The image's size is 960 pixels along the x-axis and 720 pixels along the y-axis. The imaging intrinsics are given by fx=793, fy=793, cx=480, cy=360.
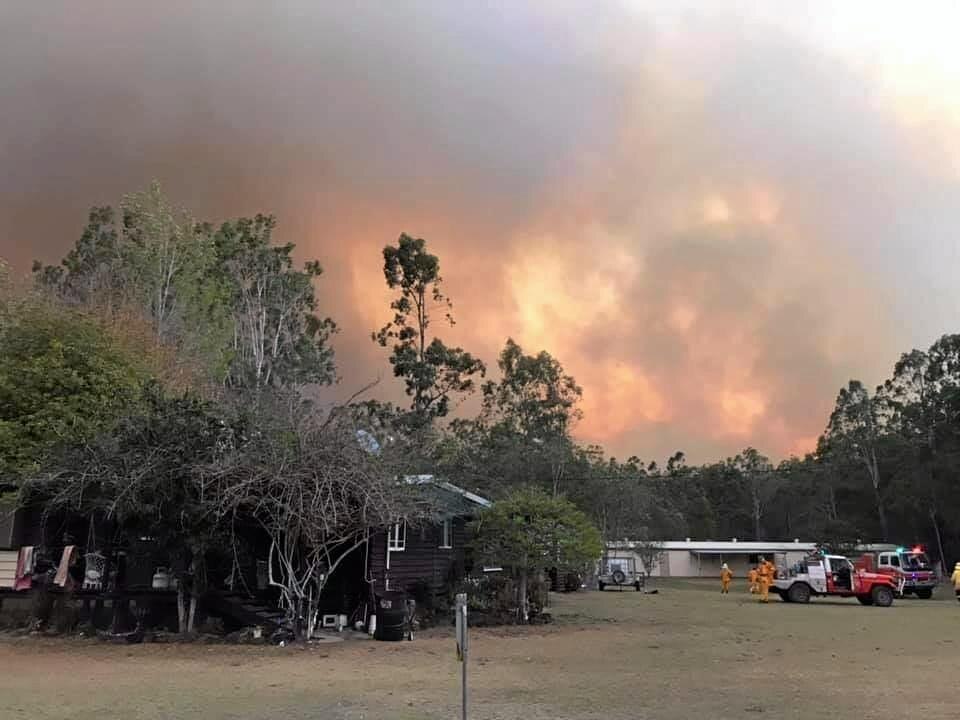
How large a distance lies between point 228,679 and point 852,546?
176 ft

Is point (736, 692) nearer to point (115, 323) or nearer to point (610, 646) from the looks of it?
point (610, 646)

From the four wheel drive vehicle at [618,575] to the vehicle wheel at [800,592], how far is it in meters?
11.9

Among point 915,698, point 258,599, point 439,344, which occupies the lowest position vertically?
point 915,698

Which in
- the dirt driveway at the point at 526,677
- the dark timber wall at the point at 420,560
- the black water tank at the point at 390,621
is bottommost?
the dirt driveway at the point at 526,677

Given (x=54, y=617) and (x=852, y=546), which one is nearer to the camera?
(x=54, y=617)

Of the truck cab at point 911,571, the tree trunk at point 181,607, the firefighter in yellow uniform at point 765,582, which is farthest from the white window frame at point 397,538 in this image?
the truck cab at point 911,571

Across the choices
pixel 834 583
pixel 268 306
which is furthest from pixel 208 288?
pixel 834 583

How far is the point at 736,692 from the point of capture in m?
11.3

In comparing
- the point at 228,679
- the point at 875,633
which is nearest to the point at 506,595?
the point at 875,633

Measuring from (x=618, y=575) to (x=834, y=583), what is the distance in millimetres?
14848

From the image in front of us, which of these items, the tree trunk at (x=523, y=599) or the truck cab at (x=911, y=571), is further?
the truck cab at (x=911, y=571)

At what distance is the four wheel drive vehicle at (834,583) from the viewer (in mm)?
29641

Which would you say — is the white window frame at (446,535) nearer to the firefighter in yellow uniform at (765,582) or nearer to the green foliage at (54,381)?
the green foliage at (54,381)

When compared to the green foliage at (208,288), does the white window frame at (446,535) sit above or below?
below
